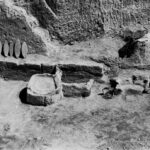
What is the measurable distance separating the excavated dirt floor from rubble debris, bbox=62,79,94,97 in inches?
5.5

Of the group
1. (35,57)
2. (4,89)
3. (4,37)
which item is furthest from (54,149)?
(4,37)

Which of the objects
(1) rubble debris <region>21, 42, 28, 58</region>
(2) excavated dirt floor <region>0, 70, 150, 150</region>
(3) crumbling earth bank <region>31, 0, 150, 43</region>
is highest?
(3) crumbling earth bank <region>31, 0, 150, 43</region>

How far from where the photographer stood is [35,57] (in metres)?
9.67

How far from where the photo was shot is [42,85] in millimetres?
8656

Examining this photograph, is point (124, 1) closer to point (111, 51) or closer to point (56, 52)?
point (111, 51)

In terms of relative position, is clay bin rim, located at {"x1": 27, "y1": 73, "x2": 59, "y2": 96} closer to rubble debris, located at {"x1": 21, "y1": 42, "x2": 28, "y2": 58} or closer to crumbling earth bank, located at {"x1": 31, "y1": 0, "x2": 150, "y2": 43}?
rubble debris, located at {"x1": 21, "y1": 42, "x2": 28, "y2": 58}

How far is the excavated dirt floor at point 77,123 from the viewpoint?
7.00 m

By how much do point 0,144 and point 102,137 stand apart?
191 centimetres

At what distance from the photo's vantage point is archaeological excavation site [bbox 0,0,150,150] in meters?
7.29

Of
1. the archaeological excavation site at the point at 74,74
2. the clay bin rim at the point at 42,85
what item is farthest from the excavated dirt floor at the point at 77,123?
the clay bin rim at the point at 42,85

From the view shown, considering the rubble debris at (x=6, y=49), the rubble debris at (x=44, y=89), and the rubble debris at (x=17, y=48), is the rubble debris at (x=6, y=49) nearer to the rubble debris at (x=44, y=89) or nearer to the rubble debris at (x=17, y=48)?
the rubble debris at (x=17, y=48)

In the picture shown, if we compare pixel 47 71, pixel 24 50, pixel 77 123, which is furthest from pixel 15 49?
pixel 77 123

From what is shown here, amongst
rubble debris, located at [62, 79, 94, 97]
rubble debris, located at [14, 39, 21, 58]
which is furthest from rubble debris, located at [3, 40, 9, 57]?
rubble debris, located at [62, 79, 94, 97]

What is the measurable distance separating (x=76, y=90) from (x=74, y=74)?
72cm
